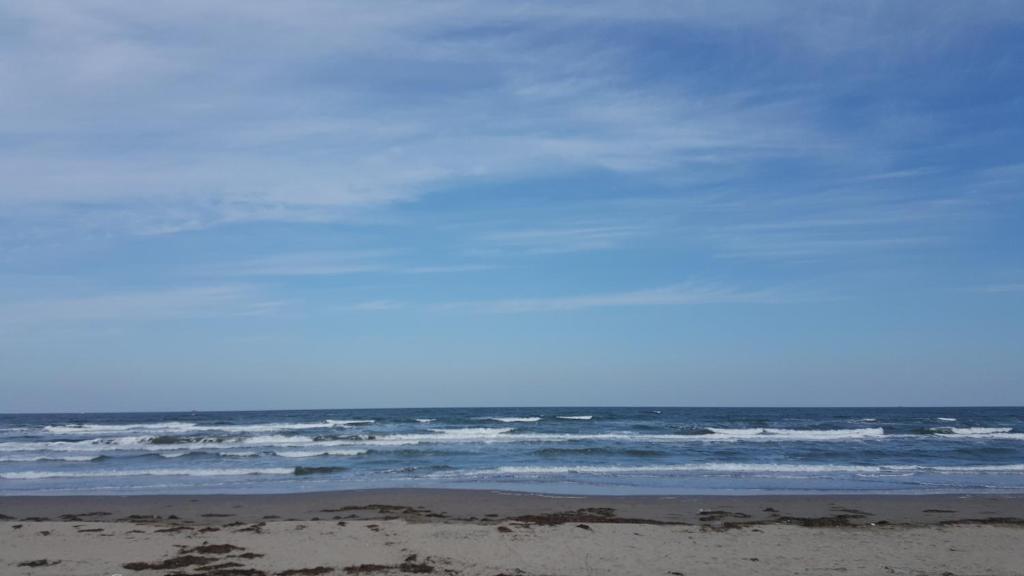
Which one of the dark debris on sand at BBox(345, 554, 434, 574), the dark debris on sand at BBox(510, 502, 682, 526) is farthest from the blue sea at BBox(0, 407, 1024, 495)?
the dark debris on sand at BBox(345, 554, 434, 574)

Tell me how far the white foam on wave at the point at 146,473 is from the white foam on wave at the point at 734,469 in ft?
15.1

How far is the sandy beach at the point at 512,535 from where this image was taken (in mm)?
8055

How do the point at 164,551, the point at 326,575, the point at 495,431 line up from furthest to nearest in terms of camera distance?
the point at 495,431, the point at 164,551, the point at 326,575

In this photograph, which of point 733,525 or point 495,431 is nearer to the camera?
point 733,525

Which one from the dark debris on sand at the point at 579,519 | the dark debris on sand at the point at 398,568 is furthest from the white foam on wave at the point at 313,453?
the dark debris on sand at the point at 398,568

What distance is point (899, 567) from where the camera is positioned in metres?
7.94

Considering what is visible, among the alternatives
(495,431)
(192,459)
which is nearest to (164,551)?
(192,459)

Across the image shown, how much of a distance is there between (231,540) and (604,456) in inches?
590

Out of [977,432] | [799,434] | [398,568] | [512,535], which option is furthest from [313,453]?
[977,432]

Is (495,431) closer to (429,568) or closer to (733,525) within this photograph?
(733,525)

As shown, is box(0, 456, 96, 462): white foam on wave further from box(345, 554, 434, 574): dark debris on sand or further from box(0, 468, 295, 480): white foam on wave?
box(345, 554, 434, 574): dark debris on sand

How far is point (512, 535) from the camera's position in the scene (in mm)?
9641

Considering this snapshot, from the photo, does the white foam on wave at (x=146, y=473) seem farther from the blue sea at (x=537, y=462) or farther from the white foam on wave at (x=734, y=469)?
the white foam on wave at (x=734, y=469)

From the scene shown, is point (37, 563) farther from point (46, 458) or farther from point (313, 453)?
point (46, 458)
